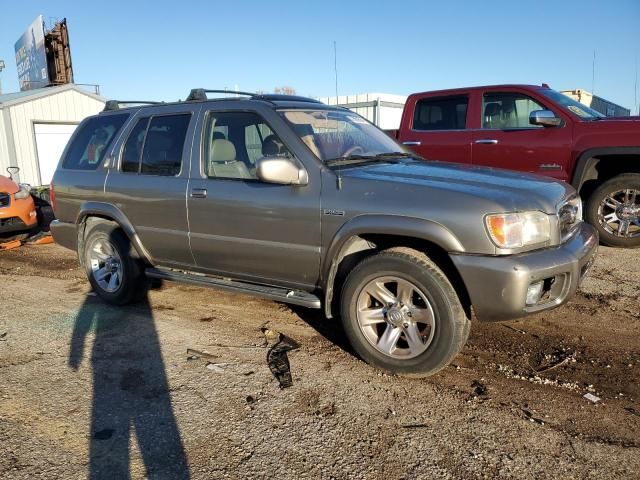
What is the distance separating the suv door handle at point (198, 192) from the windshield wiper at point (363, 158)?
1.06 m

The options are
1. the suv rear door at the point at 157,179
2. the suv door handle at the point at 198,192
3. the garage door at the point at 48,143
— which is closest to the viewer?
the suv door handle at the point at 198,192

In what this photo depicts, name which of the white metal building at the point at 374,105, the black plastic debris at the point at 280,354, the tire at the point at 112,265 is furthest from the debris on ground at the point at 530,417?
the white metal building at the point at 374,105

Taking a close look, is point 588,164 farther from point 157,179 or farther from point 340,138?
point 157,179

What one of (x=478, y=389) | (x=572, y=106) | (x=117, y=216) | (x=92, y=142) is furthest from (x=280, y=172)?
(x=572, y=106)

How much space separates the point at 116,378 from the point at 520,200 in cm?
287

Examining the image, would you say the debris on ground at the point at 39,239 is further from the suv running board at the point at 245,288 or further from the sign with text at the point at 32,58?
the sign with text at the point at 32,58

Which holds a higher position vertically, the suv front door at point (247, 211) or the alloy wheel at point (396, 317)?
the suv front door at point (247, 211)

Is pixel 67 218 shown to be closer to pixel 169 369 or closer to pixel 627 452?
pixel 169 369

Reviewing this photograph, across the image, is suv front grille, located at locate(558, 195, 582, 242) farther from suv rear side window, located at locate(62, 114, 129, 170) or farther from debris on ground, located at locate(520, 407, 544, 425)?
suv rear side window, located at locate(62, 114, 129, 170)

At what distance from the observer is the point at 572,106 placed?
22.1 ft

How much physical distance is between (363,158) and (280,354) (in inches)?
63.8

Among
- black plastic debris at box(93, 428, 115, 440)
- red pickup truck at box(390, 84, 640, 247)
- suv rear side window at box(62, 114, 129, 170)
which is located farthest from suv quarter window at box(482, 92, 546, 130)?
black plastic debris at box(93, 428, 115, 440)

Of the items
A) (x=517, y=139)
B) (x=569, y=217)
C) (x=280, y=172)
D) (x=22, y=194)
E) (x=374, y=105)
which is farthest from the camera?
(x=374, y=105)

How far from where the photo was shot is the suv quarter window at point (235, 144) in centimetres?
403
